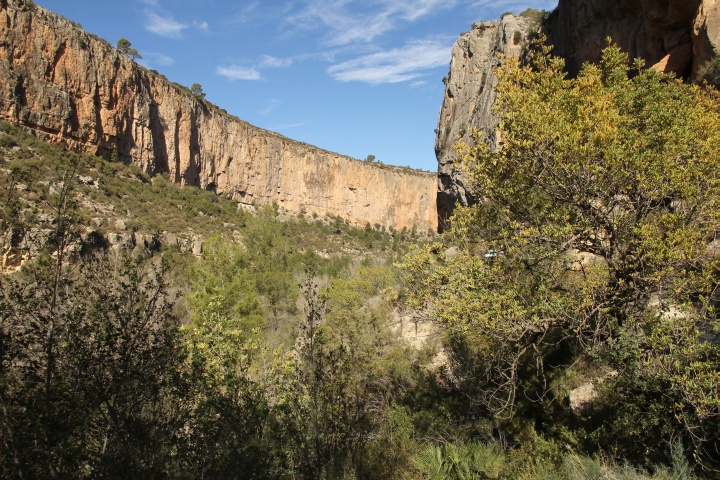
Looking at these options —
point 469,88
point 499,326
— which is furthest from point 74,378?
point 469,88

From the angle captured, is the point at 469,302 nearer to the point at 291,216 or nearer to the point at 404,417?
the point at 404,417

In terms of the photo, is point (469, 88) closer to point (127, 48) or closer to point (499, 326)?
point (499, 326)

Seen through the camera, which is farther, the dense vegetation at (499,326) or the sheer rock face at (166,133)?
the sheer rock face at (166,133)

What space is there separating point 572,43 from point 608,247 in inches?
626

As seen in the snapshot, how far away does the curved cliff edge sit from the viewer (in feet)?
38.9

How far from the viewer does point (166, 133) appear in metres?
54.2

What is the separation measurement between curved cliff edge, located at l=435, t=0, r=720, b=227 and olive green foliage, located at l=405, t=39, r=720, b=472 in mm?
1041

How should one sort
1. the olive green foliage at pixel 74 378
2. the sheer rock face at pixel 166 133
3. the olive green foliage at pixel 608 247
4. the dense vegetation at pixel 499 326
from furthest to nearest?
the sheer rock face at pixel 166 133 → the olive green foliage at pixel 608 247 → the dense vegetation at pixel 499 326 → the olive green foliage at pixel 74 378

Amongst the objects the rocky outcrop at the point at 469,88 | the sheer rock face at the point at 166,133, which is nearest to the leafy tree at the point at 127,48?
the sheer rock face at the point at 166,133

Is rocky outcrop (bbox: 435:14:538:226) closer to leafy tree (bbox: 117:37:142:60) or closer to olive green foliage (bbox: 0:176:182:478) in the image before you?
olive green foliage (bbox: 0:176:182:478)

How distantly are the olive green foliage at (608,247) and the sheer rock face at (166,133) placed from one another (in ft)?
37.1

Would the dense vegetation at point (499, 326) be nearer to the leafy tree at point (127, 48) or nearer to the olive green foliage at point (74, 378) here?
the olive green foliage at point (74, 378)

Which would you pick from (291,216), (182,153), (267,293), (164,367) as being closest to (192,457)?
(164,367)

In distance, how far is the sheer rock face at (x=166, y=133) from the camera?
3716cm
